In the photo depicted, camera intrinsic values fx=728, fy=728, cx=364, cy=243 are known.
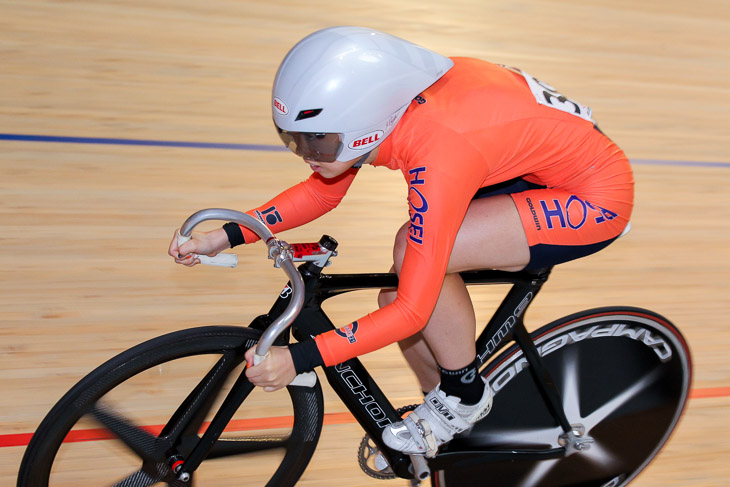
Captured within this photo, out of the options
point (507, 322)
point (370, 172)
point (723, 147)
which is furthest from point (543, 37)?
point (507, 322)

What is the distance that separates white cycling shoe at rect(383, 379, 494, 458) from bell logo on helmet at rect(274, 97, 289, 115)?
815mm

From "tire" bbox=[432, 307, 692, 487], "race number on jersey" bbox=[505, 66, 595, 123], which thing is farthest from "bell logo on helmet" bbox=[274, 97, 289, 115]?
"tire" bbox=[432, 307, 692, 487]

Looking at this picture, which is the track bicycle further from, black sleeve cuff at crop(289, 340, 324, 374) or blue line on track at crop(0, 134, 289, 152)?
blue line on track at crop(0, 134, 289, 152)

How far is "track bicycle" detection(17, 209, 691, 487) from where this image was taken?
160cm

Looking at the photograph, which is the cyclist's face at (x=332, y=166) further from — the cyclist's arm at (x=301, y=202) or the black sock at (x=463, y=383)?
the black sock at (x=463, y=383)

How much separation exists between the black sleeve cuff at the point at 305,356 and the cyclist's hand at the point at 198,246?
1.07ft

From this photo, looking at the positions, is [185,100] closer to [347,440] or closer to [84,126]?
[84,126]

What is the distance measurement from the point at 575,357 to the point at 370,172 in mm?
1658

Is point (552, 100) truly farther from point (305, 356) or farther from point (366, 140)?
point (305, 356)

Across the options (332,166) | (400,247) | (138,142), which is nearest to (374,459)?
(400,247)

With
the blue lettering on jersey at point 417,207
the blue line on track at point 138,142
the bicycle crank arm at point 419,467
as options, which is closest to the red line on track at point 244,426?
the bicycle crank arm at point 419,467

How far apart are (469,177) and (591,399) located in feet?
3.32

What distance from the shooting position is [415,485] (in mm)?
2037

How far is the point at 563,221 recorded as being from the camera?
1749mm
